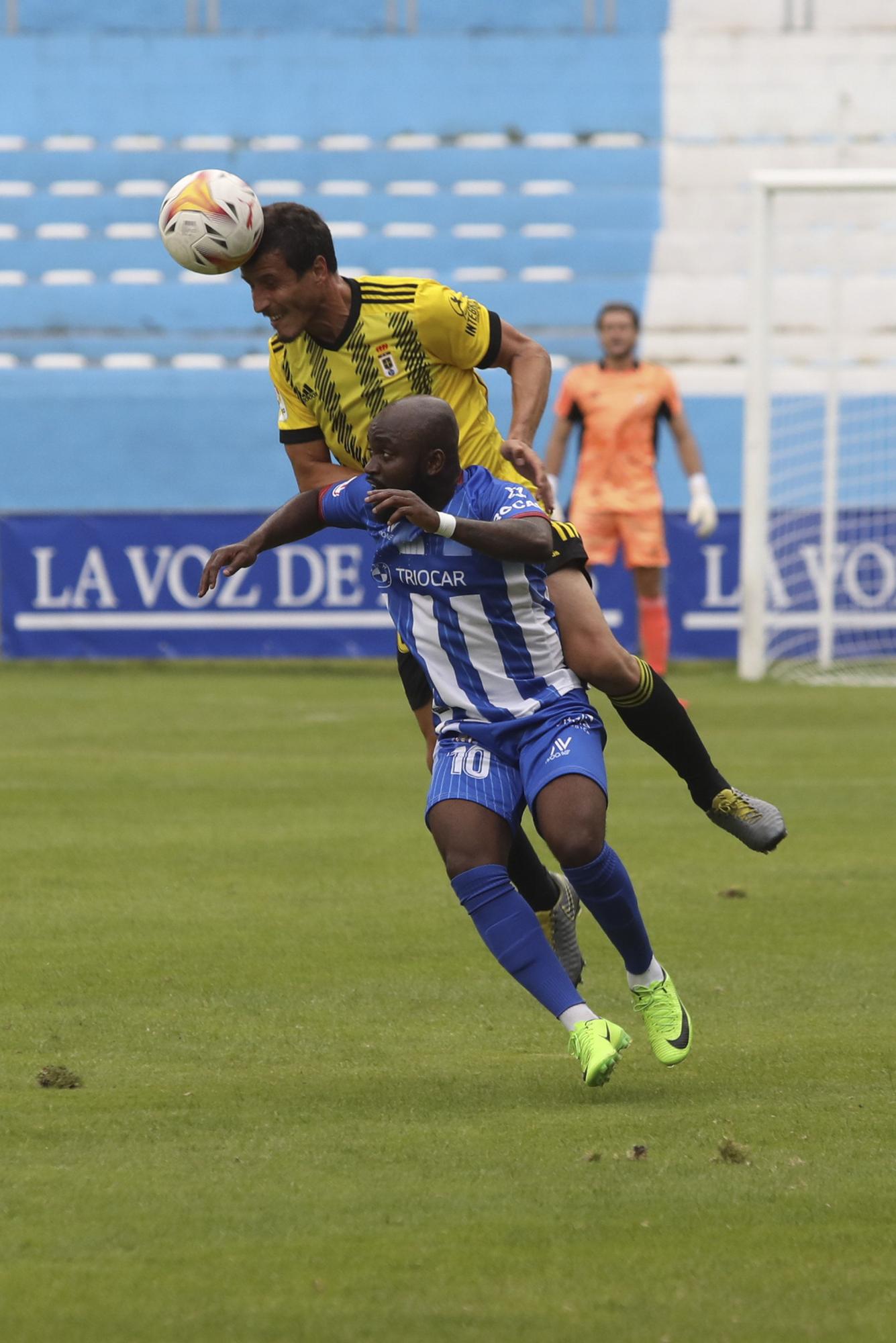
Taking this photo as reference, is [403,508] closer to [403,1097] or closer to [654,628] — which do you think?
[403,1097]

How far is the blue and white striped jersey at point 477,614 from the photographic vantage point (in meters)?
4.52

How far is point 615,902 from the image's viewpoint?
4512 millimetres

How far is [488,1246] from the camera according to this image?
319cm

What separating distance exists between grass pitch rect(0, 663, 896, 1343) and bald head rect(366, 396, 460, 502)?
1.34m

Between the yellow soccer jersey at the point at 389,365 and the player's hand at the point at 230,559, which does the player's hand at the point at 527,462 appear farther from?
the player's hand at the point at 230,559

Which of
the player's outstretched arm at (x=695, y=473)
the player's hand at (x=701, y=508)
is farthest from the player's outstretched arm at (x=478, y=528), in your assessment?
the player's hand at (x=701, y=508)

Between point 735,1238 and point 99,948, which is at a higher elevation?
point 735,1238

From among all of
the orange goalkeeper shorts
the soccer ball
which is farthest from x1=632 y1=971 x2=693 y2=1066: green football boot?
the orange goalkeeper shorts

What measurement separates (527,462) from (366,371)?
0.74 m

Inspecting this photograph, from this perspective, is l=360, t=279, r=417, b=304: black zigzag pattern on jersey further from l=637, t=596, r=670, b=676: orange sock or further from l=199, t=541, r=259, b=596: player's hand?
l=637, t=596, r=670, b=676: orange sock

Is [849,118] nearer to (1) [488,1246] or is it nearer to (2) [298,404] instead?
(2) [298,404]

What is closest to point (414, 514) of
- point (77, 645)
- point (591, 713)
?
point (591, 713)

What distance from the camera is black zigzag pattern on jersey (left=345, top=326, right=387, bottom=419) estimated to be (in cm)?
515

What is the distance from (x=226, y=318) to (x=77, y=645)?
728 centimetres
